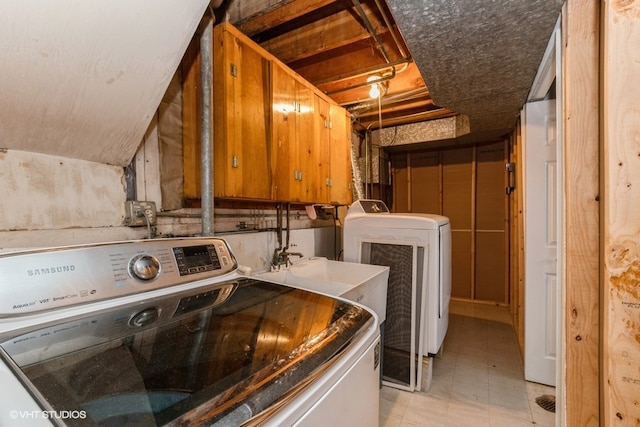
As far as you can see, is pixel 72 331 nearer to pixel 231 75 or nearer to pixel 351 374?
pixel 351 374

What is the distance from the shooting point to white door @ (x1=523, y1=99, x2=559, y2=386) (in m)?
2.15

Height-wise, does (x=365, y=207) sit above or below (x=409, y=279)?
above

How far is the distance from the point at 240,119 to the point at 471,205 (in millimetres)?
3563

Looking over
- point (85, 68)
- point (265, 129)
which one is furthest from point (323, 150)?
point (85, 68)

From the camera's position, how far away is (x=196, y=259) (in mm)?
1139

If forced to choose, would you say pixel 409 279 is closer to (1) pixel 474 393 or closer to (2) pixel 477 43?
(1) pixel 474 393

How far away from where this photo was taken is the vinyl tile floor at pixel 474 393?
1.81 m

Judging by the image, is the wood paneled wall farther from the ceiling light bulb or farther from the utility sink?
the utility sink

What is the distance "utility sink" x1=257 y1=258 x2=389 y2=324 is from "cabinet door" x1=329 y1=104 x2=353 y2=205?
64 cm

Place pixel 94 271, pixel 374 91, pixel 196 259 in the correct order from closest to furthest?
pixel 94 271 → pixel 196 259 → pixel 374 91

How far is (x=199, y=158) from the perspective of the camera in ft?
4.96
